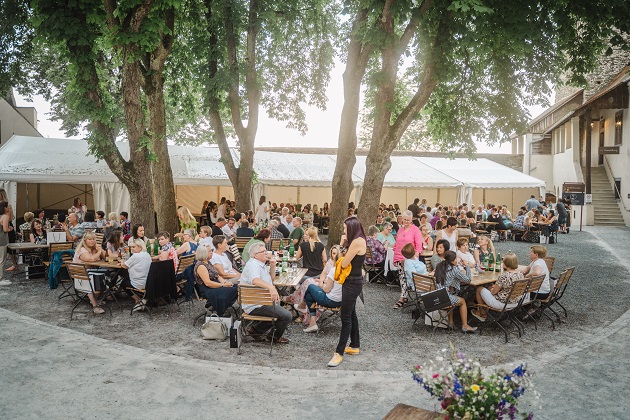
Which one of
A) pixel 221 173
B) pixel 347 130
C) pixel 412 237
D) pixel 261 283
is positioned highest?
pixel 347 130

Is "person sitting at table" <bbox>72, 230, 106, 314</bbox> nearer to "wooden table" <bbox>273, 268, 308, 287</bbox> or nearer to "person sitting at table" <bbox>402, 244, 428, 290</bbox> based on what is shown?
"wooden table" <bbox>273, 268, 308, 287</bbox>

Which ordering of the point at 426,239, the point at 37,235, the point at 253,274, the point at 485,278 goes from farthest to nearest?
the point at 37,235
the point at 426,239
the point at 485,278
the point at 253,274

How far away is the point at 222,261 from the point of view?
7.28 meters

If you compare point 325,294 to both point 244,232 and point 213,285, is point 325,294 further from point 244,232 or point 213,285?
point 244,232

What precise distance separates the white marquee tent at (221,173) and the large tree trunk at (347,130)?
18.2 feet

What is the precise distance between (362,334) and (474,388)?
445cm

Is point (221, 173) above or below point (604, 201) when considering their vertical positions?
above

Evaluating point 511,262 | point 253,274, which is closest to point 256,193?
point 253,274

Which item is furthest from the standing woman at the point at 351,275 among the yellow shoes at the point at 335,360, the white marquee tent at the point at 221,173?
the white marquee tent at the point at 221,173

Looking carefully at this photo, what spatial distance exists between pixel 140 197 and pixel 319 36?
32.0 feet

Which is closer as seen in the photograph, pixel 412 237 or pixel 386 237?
pixel 412 237

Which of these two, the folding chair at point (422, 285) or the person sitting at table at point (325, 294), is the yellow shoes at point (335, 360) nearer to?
the person sitting at table at point (325, 294)

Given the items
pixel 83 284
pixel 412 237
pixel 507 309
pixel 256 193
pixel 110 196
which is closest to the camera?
pixel 507 309

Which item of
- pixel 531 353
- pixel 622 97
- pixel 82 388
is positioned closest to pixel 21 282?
pixel 82 388
